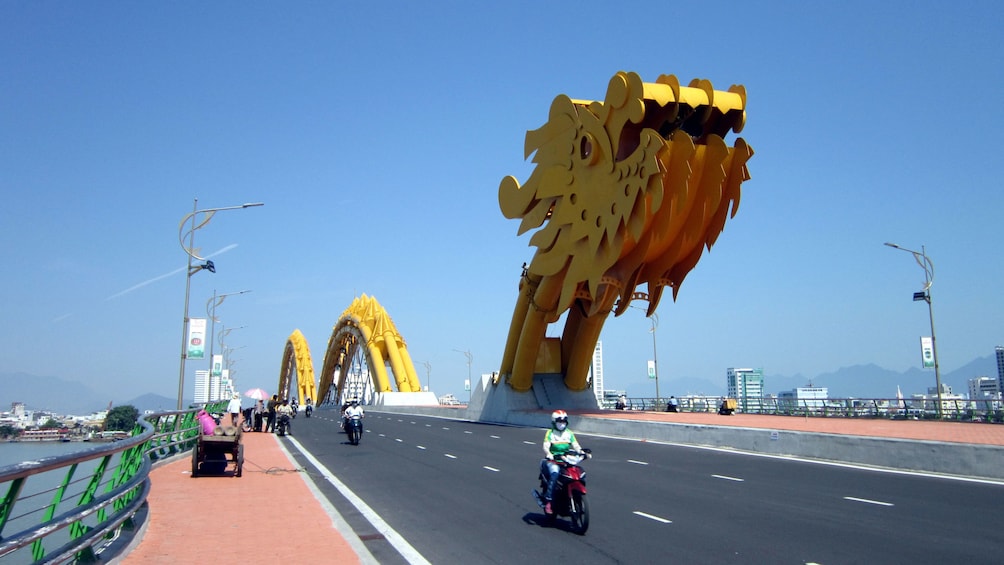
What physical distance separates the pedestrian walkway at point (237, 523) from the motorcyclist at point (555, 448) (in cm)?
274

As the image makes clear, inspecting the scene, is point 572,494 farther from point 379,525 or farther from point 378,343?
point 378,343

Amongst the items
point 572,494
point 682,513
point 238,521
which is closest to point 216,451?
point 238,521

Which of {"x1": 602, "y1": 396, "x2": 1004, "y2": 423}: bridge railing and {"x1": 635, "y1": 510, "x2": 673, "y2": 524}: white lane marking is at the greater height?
{"x1": 602, "y1": 396, "x2": 1004, "y2": 423}: bridge railing

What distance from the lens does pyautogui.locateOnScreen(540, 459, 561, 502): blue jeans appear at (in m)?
9.87

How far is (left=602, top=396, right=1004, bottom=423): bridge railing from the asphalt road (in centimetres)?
1513

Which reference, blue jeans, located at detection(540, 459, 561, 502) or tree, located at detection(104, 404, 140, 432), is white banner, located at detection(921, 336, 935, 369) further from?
tree, located at detection(104, 404, 140, 432)

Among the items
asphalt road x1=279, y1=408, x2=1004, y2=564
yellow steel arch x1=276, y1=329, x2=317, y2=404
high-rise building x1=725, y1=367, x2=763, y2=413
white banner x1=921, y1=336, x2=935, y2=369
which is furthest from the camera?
high-rise building x1=725, y1=367, x2=763, y2=413

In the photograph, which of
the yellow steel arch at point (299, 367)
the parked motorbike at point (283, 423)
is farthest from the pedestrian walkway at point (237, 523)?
the yellow steel arch at point (299, 367)

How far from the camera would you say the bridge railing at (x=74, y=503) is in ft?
15.8

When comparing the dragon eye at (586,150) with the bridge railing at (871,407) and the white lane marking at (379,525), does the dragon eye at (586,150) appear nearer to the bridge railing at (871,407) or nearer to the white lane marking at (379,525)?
the bridge railing at (871,407)

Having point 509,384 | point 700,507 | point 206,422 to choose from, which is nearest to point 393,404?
point 509,384

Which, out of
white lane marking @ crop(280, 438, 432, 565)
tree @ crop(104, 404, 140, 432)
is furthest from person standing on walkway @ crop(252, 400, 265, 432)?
white lane marking @ crop(280, 438, 432, 565)

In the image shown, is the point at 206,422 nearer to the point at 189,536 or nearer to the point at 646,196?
the point at 189,536

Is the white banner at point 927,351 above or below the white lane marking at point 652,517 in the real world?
above
